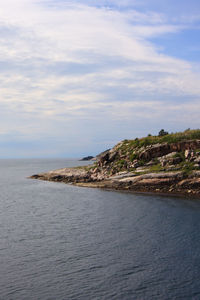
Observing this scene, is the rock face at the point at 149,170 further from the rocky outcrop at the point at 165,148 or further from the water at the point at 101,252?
the water at the point at 101,252

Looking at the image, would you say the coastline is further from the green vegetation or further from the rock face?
the green vegetation

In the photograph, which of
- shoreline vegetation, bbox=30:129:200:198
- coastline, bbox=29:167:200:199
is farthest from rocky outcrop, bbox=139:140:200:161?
coastline, bbox=29:167:200:199

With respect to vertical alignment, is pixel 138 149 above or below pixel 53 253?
above

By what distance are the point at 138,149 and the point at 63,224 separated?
163 ft

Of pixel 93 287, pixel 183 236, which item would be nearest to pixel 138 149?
pixel 183 236

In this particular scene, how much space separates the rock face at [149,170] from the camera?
66.6 meters

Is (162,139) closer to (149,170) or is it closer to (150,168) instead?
(150,168)

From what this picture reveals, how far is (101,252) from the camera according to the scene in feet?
102

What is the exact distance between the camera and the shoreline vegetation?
66.8m

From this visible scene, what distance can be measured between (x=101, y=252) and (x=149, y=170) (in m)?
45.0

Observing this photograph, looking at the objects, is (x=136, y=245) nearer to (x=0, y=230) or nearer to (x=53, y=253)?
(x=53, y=253)

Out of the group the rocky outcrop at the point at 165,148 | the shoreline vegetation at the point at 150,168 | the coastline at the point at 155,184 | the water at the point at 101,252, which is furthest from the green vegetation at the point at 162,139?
the water at the point at 101,252

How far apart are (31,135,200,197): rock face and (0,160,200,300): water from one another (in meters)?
11.4

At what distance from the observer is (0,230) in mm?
39906
